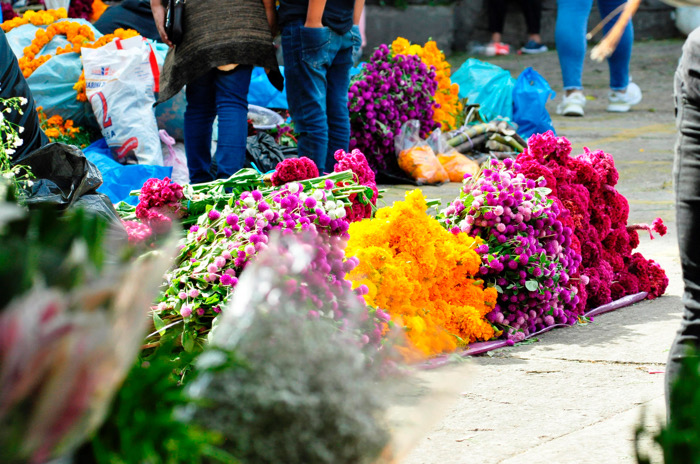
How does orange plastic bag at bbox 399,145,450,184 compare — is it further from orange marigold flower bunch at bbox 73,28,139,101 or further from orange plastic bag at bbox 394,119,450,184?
orange marigold flower bunch at bbox 73,28,139,101

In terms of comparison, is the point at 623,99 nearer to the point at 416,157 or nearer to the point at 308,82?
the point at 416,157

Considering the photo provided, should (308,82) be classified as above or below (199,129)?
above

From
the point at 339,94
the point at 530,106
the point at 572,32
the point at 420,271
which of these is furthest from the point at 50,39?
the point at 572,32

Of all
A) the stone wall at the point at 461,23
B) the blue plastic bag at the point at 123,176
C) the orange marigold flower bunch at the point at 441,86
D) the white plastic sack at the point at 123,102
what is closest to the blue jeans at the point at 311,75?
the blue plastic bag at the point at 123,176

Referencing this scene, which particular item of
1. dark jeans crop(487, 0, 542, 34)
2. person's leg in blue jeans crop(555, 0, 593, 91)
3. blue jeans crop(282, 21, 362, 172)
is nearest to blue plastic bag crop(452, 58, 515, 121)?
person's leg in blue jeans crop(555, 0, 593, 91)

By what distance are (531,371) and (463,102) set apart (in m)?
4.22

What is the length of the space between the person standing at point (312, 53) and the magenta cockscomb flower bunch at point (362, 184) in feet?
3.93

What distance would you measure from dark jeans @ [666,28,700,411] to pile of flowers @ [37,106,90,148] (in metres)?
3.91

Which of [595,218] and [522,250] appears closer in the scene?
[522,250]

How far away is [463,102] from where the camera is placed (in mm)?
6539

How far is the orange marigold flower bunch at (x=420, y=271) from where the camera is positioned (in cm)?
251

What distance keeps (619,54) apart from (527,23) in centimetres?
513

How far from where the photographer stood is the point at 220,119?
3982 millimetres

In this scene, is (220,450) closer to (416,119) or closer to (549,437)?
(549,437)
